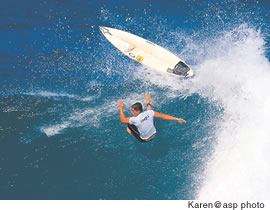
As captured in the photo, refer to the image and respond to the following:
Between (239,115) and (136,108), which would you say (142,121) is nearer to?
(136,108)

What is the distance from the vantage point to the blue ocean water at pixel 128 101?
41.0 ft

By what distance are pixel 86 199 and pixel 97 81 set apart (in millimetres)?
5886

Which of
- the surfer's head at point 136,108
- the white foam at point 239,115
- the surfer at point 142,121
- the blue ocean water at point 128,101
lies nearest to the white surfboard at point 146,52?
the blue ocean water at point 128,101

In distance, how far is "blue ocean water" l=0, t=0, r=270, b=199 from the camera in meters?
12.5

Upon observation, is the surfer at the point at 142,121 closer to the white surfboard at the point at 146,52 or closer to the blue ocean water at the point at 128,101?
the blue ocean water at the point at 128,101

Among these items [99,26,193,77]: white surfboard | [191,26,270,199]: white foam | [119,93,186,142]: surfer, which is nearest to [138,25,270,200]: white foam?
[191,26,270,199]: white foam

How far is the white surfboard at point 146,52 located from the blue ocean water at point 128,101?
41 centimetres

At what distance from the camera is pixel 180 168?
12664 millimetres

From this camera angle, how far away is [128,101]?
14617 mm

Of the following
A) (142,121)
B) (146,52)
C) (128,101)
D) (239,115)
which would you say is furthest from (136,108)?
(146,52)

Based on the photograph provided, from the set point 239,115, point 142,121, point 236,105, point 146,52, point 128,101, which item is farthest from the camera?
point 146,52

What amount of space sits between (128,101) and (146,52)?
2983 millimetres

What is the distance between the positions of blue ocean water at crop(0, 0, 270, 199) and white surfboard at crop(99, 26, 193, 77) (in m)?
0.41

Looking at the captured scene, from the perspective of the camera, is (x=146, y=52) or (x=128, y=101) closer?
(x=128, y=101)
